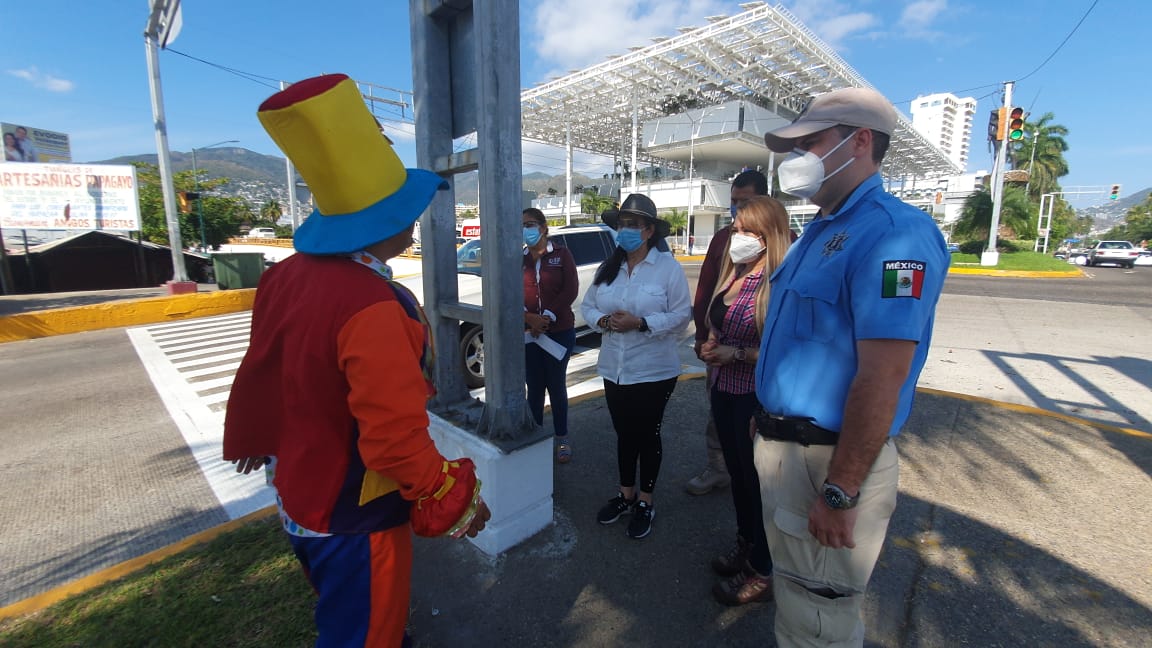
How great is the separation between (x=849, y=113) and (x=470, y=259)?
5875 mm

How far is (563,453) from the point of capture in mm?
3738

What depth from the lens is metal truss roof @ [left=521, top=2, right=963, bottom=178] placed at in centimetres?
3322

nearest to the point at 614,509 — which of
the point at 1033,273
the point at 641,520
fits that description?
the point at 641,520

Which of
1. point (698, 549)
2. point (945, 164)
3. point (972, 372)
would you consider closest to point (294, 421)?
point (698, 549)

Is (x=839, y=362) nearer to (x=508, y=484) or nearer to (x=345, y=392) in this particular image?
(x=345, y=392)

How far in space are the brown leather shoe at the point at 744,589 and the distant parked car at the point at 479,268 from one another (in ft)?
12.3

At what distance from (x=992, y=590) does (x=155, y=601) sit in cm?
388

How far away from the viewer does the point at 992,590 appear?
239 cm

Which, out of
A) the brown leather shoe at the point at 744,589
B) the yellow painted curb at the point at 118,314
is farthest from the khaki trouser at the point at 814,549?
the yellow painted curb at the point at 118,314

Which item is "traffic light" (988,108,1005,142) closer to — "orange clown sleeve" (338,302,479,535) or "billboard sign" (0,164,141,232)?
"orange clown sleeve" (338,302,479,535)

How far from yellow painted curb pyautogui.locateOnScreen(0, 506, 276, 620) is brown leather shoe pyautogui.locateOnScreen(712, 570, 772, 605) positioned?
261 centimetres

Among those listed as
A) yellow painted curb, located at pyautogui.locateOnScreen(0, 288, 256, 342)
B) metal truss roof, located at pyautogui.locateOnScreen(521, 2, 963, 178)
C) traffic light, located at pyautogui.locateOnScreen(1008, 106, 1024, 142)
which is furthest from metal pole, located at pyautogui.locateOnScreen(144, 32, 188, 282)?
metal truss roof, located at pyautogui.locateOnScreen(521, 2, 963, 178)

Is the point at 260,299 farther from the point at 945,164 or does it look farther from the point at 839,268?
the point at 945,164

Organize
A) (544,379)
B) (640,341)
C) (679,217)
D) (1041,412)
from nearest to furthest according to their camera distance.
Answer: (640,341), (544,379), (1041,412), (679,217)
